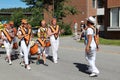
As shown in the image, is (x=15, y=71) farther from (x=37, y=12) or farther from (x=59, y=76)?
(x=37, y=12)

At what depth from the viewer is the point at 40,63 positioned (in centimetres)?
1642

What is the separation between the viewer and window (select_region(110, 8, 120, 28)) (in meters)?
36.7

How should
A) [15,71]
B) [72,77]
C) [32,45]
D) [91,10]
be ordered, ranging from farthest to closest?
[91,10] → [32,45] → [15,71] → [72,77]

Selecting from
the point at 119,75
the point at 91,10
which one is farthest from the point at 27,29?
the point at 91,10

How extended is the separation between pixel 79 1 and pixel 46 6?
1295 cm

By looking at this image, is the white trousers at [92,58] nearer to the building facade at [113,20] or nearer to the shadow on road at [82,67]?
the shadow on road at [82,67]

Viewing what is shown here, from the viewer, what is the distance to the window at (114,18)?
120ft

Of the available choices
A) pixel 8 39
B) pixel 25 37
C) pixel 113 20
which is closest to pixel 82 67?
pixel 25 37

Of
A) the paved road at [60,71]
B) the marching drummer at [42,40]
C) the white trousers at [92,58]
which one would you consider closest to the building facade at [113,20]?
the paved road at [60,71]

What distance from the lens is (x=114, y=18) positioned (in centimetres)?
3728

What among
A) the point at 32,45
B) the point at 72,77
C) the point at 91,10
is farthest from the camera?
the point at 91,10

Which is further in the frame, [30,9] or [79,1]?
[79,1]

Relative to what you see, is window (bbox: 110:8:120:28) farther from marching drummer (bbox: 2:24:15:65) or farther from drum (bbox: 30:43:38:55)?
drum (bbox: 30:43:38:55)

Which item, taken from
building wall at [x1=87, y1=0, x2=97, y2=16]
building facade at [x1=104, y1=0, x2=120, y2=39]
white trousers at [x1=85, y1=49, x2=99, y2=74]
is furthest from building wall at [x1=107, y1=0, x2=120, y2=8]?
white trousers at [x1=85, y1=49, x2=99, y2=74]
